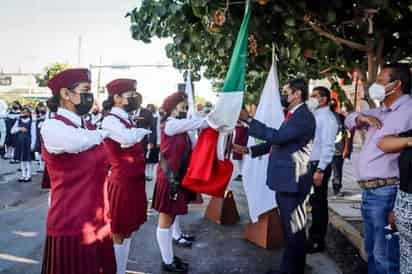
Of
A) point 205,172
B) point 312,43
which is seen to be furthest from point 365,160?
point 312,43

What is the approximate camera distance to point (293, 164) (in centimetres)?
402

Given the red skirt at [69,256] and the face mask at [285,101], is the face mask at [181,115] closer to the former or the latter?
the face mask at [285,101]

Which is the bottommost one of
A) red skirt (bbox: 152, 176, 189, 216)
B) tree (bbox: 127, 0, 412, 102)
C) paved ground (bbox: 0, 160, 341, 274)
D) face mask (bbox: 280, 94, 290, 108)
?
paved ground (bbox: 0, 160, 341, 274)

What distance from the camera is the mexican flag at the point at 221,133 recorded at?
353cm

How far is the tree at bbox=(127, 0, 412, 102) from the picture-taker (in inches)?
140

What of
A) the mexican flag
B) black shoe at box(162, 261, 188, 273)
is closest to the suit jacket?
the mexican flag

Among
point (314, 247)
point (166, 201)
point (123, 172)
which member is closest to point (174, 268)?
point (166, 201)

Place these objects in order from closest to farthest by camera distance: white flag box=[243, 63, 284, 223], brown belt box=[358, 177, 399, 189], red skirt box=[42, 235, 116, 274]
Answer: red skirt box=[42, 235, 116, 274] → brown belt box=[358, 177, 399, 189] → white flag box=[243, 63, 284, 223]

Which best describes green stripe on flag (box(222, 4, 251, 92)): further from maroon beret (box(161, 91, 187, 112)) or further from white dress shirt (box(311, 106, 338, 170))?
white dress shirt (box(311, 106, 338, 170))

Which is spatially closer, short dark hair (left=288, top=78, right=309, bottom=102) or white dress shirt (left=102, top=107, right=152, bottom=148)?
white dress shirt (left=102, top=107, right=152, bottom=148)

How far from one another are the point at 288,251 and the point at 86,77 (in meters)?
2.54

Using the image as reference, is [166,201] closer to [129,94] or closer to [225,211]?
[129,94]

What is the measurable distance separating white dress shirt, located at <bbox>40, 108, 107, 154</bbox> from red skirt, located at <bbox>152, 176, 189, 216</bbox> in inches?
75.5

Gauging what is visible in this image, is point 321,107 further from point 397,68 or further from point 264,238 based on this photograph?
point 397,68
